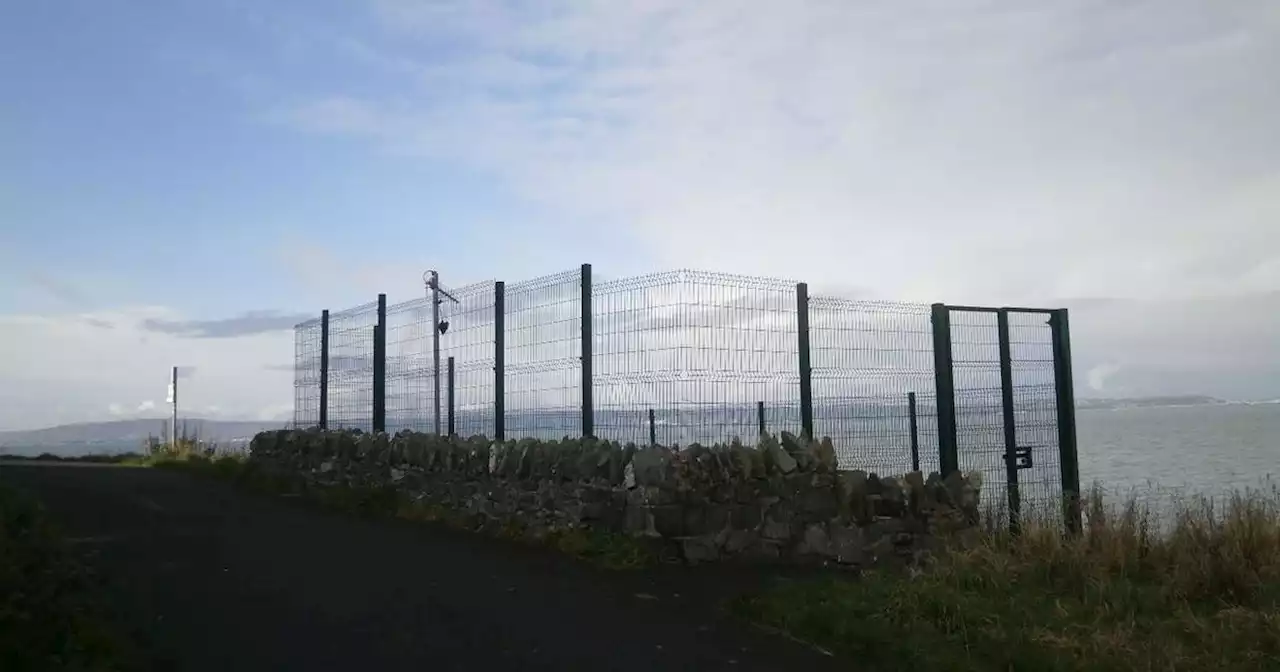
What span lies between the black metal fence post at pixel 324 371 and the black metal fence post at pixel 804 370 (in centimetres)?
789

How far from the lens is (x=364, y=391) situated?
14617 mm

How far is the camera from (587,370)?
423 inches

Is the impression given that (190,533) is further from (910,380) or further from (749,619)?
(910,380)

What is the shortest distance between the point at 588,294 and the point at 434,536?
9.50ft

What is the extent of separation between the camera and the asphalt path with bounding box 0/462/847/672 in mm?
6422

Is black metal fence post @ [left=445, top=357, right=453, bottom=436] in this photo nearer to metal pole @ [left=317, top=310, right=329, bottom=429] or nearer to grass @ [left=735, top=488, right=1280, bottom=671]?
metal pole @ [left=317, top=310, right=329, bottom=429]

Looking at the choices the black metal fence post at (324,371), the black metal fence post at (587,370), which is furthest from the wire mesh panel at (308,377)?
the black metal fence post at (587,370)

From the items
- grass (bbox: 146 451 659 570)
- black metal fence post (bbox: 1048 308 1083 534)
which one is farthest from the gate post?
black metal fence post (bbox: 1048 308 1083 534)

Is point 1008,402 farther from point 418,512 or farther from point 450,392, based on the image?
point 418,512

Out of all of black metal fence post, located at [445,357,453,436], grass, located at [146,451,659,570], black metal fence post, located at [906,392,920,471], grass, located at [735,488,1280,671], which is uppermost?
black metal fence post, located at [445,357,453,436]

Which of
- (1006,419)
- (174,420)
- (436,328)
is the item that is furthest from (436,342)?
(174,420)

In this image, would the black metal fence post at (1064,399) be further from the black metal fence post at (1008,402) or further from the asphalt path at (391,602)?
the asphalt path at (391,602)

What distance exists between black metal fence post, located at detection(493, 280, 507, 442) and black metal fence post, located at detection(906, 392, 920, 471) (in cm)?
443

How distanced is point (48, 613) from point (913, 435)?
27.6ft
